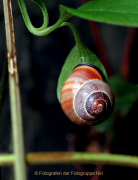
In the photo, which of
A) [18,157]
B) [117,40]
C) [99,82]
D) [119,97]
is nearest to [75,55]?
[99,82]

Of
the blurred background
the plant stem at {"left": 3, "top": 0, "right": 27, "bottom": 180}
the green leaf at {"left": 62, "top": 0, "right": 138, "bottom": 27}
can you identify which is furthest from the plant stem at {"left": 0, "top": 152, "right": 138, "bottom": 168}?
the blurred background

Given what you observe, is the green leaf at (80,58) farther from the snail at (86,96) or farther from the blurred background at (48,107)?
the blurred background at (48,107)

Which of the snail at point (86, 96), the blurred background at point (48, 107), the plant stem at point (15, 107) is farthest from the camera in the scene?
the blurred background at point (48, 107)

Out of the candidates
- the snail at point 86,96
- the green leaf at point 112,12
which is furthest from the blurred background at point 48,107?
the green leaf at point 112,12

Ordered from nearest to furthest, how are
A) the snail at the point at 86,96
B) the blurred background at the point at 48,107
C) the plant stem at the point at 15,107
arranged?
the plant stem at the point at 15,107
the snail at the point at 86,96
the blurred background at the point at 48,107

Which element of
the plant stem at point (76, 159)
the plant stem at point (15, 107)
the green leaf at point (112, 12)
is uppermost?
the green leaf at point (112, 12)

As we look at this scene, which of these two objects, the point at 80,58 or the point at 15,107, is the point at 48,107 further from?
the point at 15,107

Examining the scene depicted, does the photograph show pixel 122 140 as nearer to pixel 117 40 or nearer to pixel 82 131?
pixel 82 131

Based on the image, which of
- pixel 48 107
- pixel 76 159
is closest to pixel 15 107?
pixel 76 159
